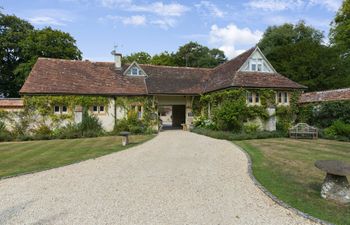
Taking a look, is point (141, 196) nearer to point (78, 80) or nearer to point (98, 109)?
point (98, 109)

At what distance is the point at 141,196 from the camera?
20.6ft

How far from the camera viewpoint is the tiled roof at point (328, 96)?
18006mm

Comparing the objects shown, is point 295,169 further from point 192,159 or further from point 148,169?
point 148,169

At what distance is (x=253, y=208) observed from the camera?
18.0 ft

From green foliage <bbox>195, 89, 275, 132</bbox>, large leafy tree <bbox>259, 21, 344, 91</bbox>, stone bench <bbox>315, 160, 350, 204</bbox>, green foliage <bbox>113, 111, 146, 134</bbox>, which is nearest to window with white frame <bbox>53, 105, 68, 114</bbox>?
green foliage <bbox>113, 111, 146, 134</bbox>

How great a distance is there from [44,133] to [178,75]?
14.7m

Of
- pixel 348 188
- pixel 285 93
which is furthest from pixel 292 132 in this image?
pixel 348 188

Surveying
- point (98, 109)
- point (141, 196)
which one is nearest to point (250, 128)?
point (98, 109)

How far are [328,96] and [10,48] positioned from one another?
40.1 m

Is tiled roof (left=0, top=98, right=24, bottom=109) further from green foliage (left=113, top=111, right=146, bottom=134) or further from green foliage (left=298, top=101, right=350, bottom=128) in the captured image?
green foliage (left=298, top=101, right=350, bottom=128)

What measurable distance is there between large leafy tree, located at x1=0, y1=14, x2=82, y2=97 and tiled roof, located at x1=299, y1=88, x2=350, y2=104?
31.1 m

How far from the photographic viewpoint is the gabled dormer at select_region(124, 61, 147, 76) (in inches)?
952

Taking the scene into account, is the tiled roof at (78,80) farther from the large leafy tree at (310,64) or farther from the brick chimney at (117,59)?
the large leafy tree at (310,64)

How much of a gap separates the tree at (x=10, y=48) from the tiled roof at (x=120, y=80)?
15.3 metres
